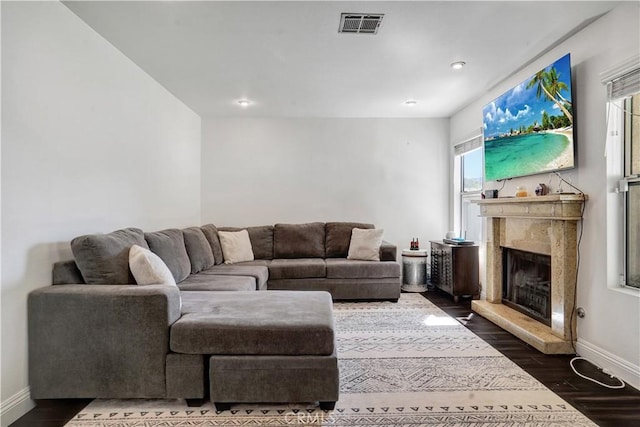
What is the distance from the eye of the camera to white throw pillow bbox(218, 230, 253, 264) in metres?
4.46

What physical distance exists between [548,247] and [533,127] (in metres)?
1.05

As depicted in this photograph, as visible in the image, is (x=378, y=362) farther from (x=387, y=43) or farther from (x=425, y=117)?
(x=425, y=117)

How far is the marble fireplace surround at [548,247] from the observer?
2.71 metres

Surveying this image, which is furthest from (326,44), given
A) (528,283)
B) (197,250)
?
(528,283)

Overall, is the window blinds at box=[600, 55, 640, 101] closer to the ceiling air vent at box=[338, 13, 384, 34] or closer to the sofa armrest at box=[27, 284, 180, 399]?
the ceiling air vent at box=[338, 13, 384, 34]

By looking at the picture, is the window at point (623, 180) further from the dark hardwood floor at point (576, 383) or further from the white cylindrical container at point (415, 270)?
the white cylindrical container at point (415, 270)

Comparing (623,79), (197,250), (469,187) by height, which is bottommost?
(197,250)

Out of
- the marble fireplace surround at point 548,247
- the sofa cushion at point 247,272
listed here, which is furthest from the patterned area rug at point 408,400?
the sofa cushion at point 247,272

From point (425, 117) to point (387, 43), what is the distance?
2.70 metres

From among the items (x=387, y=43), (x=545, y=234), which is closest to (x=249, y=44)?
(x=387, y=43)

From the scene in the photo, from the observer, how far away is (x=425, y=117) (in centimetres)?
534

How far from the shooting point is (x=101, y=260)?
7.36 feet

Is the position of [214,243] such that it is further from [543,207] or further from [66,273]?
[543,207]

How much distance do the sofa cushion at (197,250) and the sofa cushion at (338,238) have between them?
1.57m
